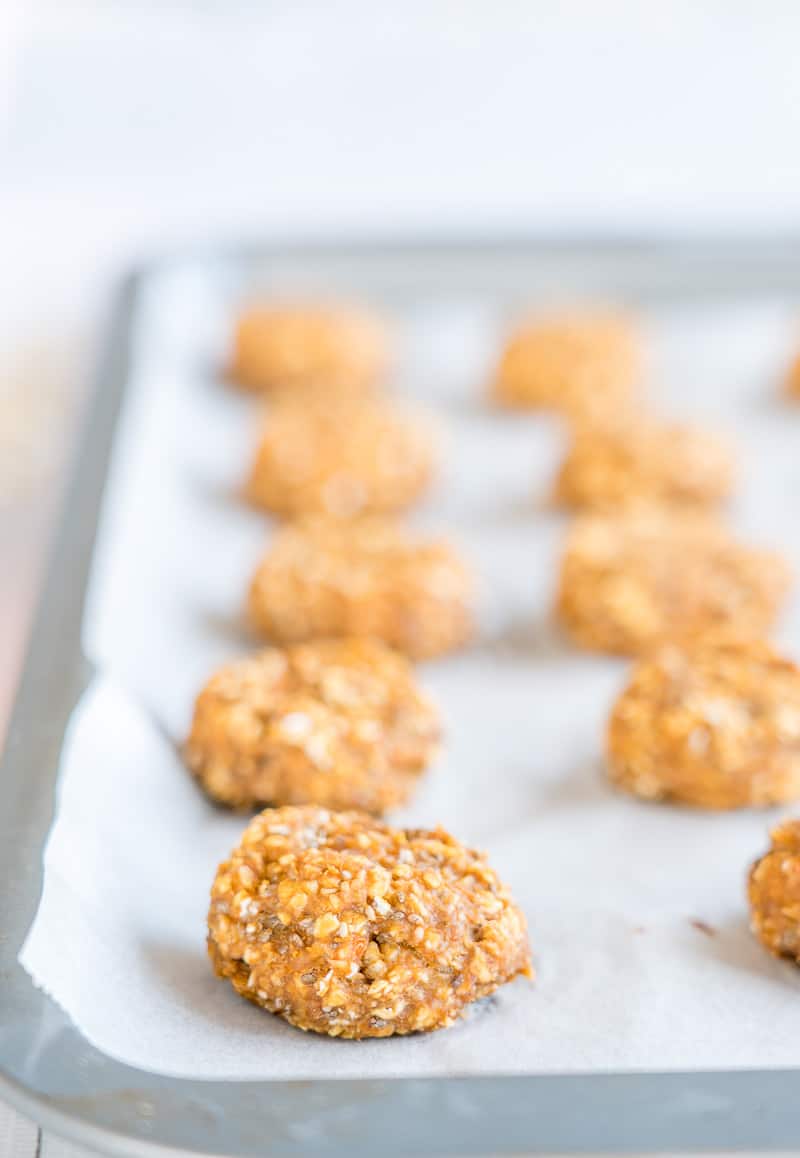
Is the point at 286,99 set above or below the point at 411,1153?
above

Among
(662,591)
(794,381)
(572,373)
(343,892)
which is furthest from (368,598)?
(794,381)

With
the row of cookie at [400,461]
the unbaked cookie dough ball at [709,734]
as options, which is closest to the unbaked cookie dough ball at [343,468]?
the row of cookie at [400,461]

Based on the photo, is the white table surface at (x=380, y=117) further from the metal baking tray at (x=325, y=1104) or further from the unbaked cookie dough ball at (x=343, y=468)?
the metal baking tray at (x=325, y=1104)

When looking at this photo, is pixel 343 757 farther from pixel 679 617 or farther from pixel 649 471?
pixel 649 471

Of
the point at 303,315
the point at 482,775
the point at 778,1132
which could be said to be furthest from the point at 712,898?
the point at 303,315

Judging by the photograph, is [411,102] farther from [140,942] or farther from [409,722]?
[140,942]

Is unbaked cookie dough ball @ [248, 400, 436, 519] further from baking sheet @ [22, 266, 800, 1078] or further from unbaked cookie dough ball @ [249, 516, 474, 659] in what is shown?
unbaked cookie dough ball @ [249, 516, 474, 659]
